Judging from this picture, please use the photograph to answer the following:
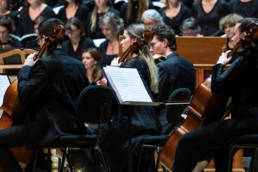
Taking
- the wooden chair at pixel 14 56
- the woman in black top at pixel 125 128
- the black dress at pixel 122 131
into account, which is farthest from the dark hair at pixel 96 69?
the black dress at pixel 122 131

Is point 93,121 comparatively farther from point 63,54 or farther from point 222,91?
point 222,91

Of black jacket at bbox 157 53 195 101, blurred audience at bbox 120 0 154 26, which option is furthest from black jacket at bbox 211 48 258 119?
blurred audience at bbox 120 0 154 26

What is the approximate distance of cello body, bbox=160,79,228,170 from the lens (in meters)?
3.67

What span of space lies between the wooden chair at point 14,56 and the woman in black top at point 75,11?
2.26 metres

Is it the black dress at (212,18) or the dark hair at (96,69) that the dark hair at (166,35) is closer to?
the dark hair at (96,69)

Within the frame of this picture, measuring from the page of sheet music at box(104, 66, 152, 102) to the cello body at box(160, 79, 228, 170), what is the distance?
0.34 meters

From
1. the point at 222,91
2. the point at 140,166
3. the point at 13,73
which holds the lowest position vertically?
the point at 140,166

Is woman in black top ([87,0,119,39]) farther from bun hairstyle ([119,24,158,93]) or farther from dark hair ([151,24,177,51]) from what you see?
bun hairstyle ([119,24,158,93])

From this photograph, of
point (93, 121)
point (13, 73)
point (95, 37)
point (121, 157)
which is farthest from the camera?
point (95, 37)

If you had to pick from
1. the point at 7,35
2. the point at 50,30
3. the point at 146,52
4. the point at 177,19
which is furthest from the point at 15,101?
the point at 177,19

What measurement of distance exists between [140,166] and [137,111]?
1.42 ft

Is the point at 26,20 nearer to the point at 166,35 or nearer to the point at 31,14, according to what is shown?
the point at 31,14

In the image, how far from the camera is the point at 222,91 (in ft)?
11.7

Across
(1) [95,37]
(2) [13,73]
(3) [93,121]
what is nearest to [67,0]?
(1) [95,37]
